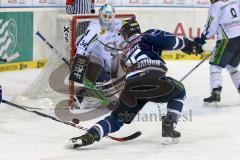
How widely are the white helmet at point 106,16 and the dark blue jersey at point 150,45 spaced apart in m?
1.47

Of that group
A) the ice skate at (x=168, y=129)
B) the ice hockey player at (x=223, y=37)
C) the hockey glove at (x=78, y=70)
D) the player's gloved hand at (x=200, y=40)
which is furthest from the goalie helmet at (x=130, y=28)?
the ice hockey player at (x=223, y=37)

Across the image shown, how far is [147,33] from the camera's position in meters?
4.81

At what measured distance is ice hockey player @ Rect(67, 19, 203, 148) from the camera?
4.80 metres

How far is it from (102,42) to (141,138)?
1.55m

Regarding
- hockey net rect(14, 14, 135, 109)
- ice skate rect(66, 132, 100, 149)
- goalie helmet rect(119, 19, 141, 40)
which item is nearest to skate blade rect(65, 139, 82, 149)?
ice skate rect(66, 132, 100, 149)

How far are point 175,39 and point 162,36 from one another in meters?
0.13

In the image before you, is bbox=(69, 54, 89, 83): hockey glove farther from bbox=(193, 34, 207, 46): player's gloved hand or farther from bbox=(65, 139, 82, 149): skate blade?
bbox=(65, 139, 82, 149): skate blade

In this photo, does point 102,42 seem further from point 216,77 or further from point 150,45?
point 150,45

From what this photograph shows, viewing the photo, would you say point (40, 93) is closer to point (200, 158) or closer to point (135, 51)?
point (135, 51)

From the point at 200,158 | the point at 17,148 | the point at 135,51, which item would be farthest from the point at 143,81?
the point at 17,148

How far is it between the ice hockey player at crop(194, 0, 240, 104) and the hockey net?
987mm

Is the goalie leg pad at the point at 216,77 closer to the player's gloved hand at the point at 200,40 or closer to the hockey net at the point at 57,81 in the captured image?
the player's gloved hand at the point at 200,40

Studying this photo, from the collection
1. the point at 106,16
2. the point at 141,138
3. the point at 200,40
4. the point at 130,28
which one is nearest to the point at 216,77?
the point at 200,40

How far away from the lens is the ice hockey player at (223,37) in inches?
269
